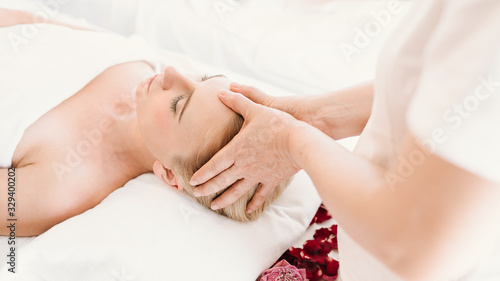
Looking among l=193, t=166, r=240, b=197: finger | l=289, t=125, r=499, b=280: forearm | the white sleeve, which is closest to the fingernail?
l=193, t=166, r=240, b=197: finger

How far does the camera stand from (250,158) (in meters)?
1.02

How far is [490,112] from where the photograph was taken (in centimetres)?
50

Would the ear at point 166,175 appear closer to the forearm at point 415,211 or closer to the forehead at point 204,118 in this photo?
the forehead at point 204,118

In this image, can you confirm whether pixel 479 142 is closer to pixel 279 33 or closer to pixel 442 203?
pixel 442 203

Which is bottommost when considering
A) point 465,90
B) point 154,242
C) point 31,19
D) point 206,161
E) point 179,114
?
point 154,242

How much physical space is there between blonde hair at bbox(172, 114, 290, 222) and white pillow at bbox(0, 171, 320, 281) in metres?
0.03

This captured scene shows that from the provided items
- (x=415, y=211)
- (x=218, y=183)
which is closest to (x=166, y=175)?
(x=218, y=183)

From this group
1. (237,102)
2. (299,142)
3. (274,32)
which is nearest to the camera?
(299,142)

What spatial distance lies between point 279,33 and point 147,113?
0.90 m

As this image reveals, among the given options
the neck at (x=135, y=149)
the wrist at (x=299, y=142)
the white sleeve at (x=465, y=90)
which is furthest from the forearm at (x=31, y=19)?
the white sleeve at (x=465, y=90)

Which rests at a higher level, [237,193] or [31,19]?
[31,19]

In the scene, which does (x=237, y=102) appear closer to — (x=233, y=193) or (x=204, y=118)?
(x=204, y=118)

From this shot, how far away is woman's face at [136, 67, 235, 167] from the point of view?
1177 millimetres

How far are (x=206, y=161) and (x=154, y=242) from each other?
0.25m
